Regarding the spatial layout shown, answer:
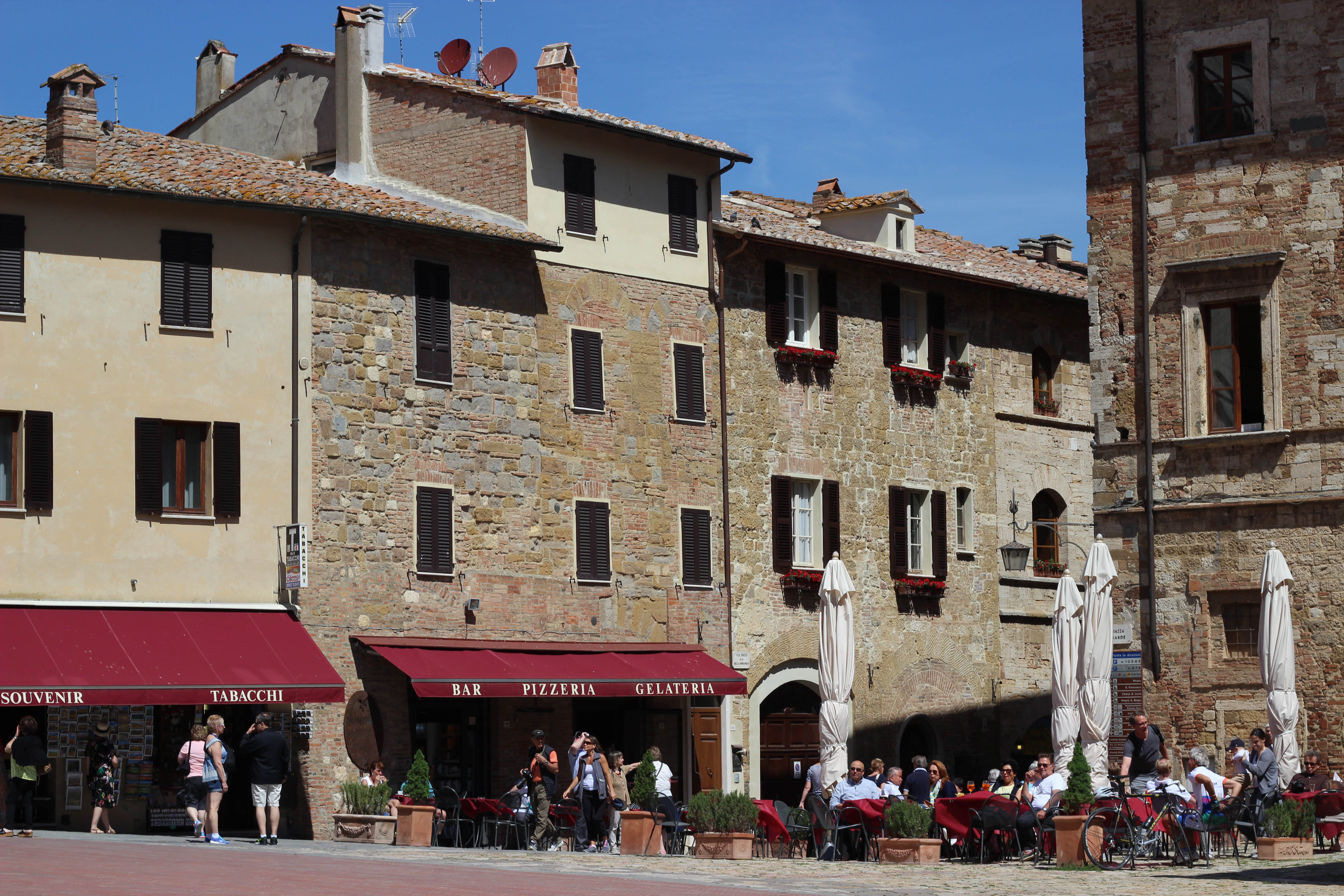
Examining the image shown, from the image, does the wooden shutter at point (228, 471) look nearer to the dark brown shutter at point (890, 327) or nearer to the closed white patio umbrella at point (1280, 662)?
the dark brown shutter at point (890, 327)

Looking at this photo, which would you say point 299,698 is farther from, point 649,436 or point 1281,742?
point 1281,742

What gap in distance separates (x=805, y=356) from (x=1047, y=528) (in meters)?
6.92

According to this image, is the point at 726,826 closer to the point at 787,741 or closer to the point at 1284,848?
the point at 1284,848

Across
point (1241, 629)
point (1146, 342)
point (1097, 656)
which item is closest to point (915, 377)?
point (1146, 342)

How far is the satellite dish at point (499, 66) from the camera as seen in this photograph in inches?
1305

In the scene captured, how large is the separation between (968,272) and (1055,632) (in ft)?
42.6

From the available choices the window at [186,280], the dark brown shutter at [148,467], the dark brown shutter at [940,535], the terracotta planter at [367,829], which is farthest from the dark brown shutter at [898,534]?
the dark brown shutter at [148,467]

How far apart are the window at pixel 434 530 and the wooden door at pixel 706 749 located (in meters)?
5.24

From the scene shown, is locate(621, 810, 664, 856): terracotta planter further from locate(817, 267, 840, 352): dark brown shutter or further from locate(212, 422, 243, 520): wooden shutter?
locate(817, 267, 840, 352): dark brown shutter

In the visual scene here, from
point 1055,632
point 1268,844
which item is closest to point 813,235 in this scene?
point 1055,632

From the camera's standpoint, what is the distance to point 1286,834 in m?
19.2

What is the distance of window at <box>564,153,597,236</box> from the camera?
102 feet

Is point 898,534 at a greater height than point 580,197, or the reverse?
point 580,197

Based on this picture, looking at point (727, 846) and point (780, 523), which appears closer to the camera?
point (727, 846)
